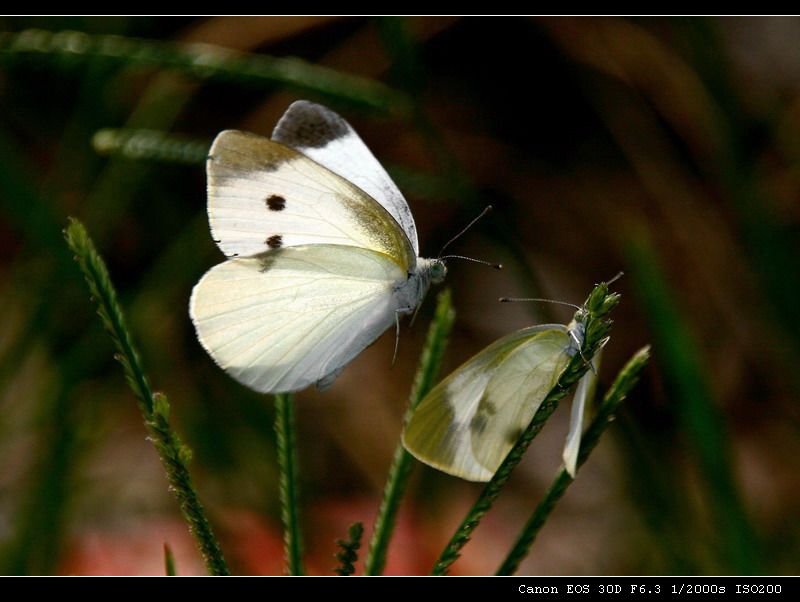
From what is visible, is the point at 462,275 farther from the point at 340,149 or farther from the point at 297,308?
the point at 297,308

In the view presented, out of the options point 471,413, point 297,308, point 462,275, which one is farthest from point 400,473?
point 462,275

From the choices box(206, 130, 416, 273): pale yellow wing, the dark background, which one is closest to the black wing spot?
box(206, 130, 416, 273): pale yellow wing

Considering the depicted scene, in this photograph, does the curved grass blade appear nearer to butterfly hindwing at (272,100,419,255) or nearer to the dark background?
butterfly hindwing at (272,100,419,255)

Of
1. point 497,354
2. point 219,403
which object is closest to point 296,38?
point 219,403

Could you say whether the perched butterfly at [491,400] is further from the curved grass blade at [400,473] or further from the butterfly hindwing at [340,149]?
the butterfly hindwing at [340,149]

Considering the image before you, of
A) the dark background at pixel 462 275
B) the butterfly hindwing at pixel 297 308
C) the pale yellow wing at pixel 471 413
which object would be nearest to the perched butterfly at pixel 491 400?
the pale yellow wing at pixel 471 413

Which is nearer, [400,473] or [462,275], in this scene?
[400,473]
